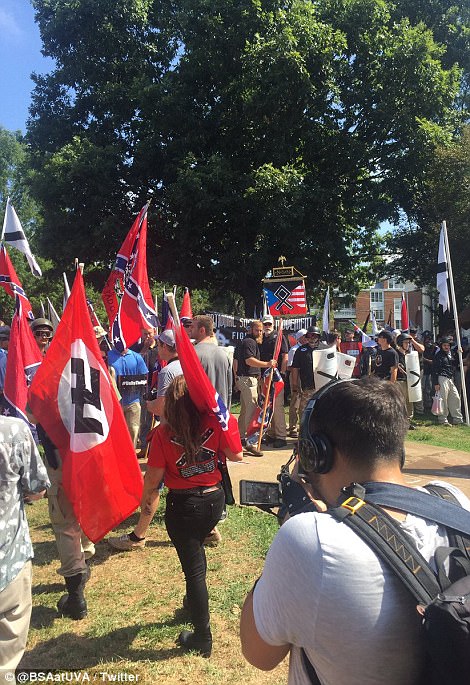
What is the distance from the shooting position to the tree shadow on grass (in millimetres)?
3414

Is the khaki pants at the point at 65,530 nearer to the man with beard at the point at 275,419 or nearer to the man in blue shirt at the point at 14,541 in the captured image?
the man in blue shirt at the point at 14,541

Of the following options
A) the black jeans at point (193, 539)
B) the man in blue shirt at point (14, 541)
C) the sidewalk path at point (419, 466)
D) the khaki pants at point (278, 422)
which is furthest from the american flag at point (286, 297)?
the man in blue shirt at point (14, 541)

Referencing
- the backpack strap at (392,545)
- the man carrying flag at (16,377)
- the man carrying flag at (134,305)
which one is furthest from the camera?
the man carrying flag at (134,305)

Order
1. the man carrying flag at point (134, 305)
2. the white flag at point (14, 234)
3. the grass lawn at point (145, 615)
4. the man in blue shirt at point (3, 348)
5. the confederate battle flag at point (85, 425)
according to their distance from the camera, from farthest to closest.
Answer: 1. the white flag at point (14, 234)
2. the man in blue shirt at point (3, 348)
3. the man carrying flag at point (134, 305)
4. the confederate battle flag at point (85, 425)
5. the grass lawn at point (145, 615)

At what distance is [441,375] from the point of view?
12438 mm

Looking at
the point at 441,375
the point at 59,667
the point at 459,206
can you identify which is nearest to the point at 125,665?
the point at 59,667

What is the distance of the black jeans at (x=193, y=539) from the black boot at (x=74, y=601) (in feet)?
3.32

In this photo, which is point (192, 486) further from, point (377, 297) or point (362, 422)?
point (377, 297)

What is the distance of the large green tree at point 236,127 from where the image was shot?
17.8m

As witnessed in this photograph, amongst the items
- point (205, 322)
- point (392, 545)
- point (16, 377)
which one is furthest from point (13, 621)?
point (205, 322)

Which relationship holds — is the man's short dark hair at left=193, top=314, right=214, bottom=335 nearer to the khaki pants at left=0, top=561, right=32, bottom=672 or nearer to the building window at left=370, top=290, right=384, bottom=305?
the khaki pants at left=0, top=561, right=32, bottom=672

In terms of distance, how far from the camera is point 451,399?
12.3m

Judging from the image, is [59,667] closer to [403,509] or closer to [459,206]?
[403,509]

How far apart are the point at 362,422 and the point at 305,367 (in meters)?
8.42
